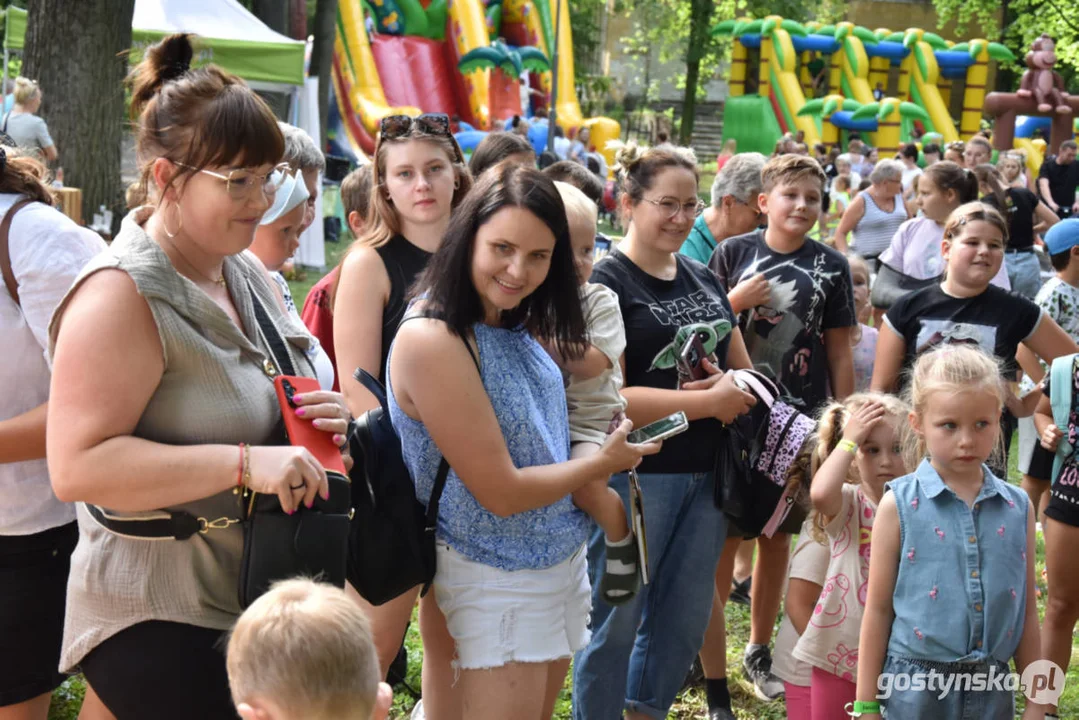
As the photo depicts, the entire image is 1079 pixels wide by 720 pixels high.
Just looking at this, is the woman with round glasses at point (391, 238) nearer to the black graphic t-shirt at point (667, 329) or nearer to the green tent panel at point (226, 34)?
the black graphic t-shirt at point (667, 329)

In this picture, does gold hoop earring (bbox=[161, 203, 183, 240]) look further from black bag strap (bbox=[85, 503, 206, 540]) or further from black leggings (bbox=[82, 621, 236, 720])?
black leggings (bbox=[82, 621, 236, 720])

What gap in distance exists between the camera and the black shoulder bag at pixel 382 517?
2.57 metres

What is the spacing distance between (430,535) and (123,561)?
29.5 inches

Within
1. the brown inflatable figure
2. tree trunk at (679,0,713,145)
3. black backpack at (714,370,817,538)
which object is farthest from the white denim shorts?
tree trunk at (679,0,713,145)

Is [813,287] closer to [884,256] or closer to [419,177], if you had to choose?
[419,177]

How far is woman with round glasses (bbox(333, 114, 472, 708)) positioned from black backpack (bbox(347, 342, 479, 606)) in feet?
1.91

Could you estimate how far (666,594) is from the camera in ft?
12.0

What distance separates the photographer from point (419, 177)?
346 centimetres

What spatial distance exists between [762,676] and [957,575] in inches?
66.3

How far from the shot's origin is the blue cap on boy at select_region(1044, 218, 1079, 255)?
195 inches

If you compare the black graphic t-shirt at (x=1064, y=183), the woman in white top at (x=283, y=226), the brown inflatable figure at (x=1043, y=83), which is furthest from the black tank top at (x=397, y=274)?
the brown inflatable figure at (x=1043, y=83)

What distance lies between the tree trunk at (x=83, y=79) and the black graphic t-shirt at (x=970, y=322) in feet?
17.0

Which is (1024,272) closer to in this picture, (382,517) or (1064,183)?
(382,517)

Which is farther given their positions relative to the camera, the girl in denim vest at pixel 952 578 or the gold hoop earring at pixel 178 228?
the girl in denim vest at pixel 952 578
